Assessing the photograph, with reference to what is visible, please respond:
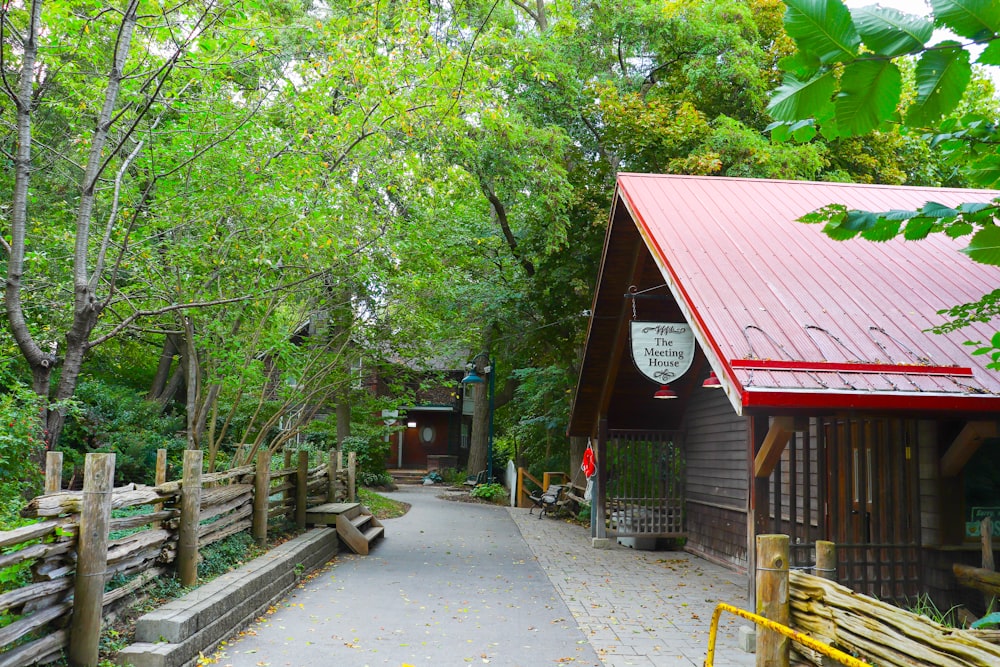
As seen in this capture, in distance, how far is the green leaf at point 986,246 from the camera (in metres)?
3.26

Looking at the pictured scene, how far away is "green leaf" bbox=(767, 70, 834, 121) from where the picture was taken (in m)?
2.47

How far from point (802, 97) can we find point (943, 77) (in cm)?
40

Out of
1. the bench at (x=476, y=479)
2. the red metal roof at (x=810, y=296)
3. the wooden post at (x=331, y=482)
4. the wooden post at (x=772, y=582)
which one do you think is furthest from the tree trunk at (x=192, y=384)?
the bench at (x=476, y=479)

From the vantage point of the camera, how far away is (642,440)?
1441 centimetres

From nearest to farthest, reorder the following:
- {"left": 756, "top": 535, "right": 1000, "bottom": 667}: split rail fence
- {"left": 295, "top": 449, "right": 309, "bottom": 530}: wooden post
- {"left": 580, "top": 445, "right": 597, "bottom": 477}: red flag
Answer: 1. {"left": 756, "top": 535, "right": 1000, "bottom": 667}: split rail fence
2. {"left": 295, "top": 449, "right": 309, "bottom": 530}: wooden post
3. {"left": 580, "top": 445, "right": 597, "bottom": 477}: red flag

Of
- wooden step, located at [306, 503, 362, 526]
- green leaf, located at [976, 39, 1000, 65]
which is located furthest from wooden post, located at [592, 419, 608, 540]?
green leaf, located at [976, 39, 1000, 65]

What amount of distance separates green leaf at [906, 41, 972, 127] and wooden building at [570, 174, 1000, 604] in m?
3.64

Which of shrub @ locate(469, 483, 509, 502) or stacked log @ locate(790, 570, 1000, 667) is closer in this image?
stacked log @ locate(790, 570, 1000, 667)

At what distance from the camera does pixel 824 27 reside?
2221mm

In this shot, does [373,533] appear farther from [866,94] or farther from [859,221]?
[866,94]

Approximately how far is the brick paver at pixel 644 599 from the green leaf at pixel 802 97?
17.4ft

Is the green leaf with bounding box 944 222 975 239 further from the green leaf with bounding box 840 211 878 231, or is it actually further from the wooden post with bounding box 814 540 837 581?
the wooden post with bounding box 814 540 837 581

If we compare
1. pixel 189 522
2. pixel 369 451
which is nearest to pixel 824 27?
pixel 189 522

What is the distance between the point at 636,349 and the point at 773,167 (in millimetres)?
8095
